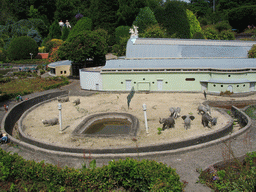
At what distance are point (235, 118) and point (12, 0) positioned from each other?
94.3 meters

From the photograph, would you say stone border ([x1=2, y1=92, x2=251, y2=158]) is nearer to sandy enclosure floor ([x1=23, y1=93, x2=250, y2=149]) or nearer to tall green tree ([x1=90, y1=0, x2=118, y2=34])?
sandy enclosure floor ([x1=23, y1=93, x2=250, y2=149])

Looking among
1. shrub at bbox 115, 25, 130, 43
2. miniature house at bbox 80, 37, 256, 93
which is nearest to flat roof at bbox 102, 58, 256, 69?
miniature house at bbox 80, 37, 256, 93

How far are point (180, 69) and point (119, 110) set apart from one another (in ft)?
32.6

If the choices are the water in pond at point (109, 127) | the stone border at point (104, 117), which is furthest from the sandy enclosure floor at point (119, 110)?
the water in pond at point (109, 127)

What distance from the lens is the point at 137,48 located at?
33250mm

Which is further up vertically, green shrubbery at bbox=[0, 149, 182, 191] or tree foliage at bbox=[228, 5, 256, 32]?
tree foliage at bbox=[228, 5, 256, 32]

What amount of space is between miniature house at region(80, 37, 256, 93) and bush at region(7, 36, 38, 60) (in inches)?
1413

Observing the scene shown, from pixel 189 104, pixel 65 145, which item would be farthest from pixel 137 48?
pixel 65 145

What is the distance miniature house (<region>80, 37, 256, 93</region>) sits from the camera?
27203 mm

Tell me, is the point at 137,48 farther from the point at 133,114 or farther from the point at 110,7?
the point at 110,7

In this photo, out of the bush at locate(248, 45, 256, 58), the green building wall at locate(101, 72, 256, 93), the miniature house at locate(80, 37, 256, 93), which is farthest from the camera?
the bush at locate(248, 45, 256, 58)

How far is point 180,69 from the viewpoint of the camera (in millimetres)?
28250

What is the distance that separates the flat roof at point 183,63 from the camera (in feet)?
92.1

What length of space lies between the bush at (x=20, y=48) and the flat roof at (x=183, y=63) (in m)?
37.6
